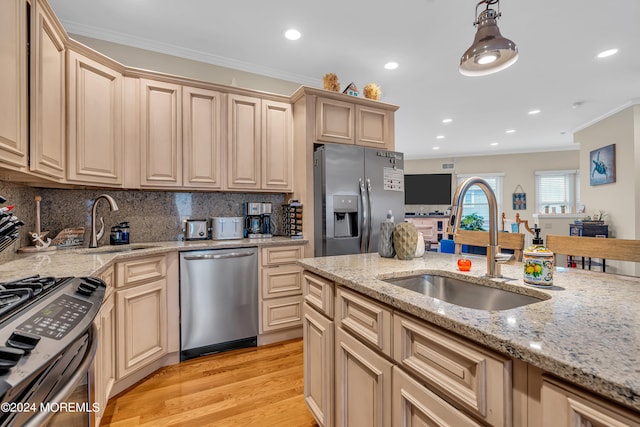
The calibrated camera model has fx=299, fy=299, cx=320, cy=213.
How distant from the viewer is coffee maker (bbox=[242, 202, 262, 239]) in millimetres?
3078

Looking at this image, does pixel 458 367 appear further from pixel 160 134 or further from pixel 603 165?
pixel 603 165

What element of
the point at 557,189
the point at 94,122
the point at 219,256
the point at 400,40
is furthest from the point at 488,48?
the point at 557,189

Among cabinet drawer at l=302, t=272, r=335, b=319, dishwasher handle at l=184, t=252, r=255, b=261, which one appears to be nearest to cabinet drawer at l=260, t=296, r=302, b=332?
dishwasher handle at l=184, t=252, r=255, b=261

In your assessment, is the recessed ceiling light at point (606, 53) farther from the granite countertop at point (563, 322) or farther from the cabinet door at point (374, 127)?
the granite countertop at point (563, 322)

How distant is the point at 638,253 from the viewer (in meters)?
1.19

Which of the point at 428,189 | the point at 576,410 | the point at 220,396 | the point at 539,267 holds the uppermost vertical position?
the point at 428,189

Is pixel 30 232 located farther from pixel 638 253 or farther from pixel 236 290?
pixel 638 253

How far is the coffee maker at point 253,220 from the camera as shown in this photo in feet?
10.1

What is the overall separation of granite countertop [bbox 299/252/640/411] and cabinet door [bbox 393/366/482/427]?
0.20 meters

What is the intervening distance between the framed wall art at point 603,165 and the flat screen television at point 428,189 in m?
3.28

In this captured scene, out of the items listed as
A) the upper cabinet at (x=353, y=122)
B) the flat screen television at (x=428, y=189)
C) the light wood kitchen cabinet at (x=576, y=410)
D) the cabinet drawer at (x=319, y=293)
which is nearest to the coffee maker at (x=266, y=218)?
the upper cabinet at (x=353, y=122)

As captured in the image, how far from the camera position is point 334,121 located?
10.1 feet

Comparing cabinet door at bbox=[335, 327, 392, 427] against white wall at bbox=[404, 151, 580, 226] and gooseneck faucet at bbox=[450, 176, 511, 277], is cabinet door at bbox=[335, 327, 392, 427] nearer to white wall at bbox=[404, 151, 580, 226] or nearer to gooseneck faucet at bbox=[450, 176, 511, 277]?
gooseneck faucet at bbox=[450, 176, 511, 277]

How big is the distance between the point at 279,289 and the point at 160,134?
1.72 m
